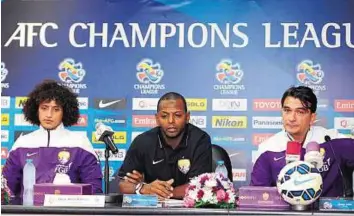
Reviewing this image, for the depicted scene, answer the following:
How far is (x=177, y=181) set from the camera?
203 inches

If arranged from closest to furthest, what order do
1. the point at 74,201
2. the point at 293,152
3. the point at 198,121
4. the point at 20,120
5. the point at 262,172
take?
1. the point at 74,201
2. the point at 293,152
3. the point at 262,172
4. the point at 198,121
5. the point at 20,120

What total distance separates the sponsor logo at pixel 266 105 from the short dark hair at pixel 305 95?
19cm

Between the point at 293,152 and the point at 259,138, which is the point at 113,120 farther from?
the point at 293,152

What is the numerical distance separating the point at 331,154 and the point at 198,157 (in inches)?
38.8

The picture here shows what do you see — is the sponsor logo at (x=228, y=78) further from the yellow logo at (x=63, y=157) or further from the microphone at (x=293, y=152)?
the microphone at (x=293, y=152)

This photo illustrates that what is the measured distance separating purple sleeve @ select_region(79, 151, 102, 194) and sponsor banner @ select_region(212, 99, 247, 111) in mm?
1042

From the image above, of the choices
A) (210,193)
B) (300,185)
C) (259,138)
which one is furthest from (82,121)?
(300,185)

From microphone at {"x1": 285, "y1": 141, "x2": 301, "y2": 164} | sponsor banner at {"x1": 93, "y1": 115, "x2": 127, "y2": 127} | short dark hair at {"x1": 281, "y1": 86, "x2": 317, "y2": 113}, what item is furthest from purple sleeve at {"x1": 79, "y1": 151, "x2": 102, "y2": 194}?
microphone at {"x1": 285, "y1": 141, "x2": 301, "y2": 164}

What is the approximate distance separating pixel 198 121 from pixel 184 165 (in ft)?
1.36

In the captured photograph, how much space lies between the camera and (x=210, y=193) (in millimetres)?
3568

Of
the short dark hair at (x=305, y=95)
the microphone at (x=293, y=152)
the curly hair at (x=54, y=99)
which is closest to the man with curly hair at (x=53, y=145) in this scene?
the curly hair at (x=54, y=99)

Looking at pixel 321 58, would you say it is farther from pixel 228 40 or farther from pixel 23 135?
pixel 23 135

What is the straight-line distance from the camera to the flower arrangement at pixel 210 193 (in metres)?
3.55

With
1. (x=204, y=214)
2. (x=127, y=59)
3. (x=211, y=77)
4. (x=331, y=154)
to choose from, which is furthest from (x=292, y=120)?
(x=204, y=214)
